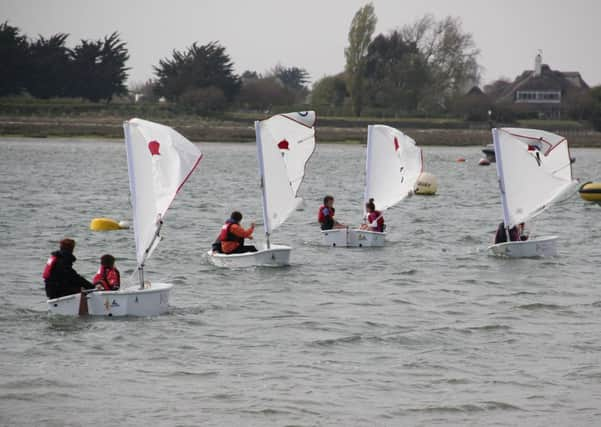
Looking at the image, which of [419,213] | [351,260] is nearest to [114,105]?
[419,213]

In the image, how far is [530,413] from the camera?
44.5ft

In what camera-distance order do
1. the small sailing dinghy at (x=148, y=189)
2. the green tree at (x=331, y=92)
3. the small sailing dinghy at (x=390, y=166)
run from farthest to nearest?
the green tree at (x=331, y=92), the small sailing dinghy at (x=390, y=166), the small sailing dinghy at (x=148, y=189)

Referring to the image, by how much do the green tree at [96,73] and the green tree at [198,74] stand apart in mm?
4166

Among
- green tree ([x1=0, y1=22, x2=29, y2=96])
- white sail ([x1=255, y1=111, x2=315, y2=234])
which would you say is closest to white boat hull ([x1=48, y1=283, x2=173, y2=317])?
white sail ([x1=255, y1=111, x2=315, y2=234])

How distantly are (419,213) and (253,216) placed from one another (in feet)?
20.8

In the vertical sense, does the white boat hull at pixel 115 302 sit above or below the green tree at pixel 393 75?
below

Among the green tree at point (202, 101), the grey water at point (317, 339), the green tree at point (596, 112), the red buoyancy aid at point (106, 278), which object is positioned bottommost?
the grey water at point (317, 339)

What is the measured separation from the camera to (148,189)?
58.8 ft

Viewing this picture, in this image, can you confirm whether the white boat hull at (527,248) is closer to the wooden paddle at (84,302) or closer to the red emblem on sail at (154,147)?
the red emblem on sail at (154,147)

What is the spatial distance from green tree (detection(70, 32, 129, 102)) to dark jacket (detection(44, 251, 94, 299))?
93.7 metres

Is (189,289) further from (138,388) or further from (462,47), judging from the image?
(462,47)

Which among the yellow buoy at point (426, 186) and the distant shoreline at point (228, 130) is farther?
the distant shoreline at point (228, 130)

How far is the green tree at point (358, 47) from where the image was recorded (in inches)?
4373

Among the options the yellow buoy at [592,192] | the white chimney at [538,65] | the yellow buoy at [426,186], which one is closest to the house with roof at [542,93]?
the white chimney at [538,65]
